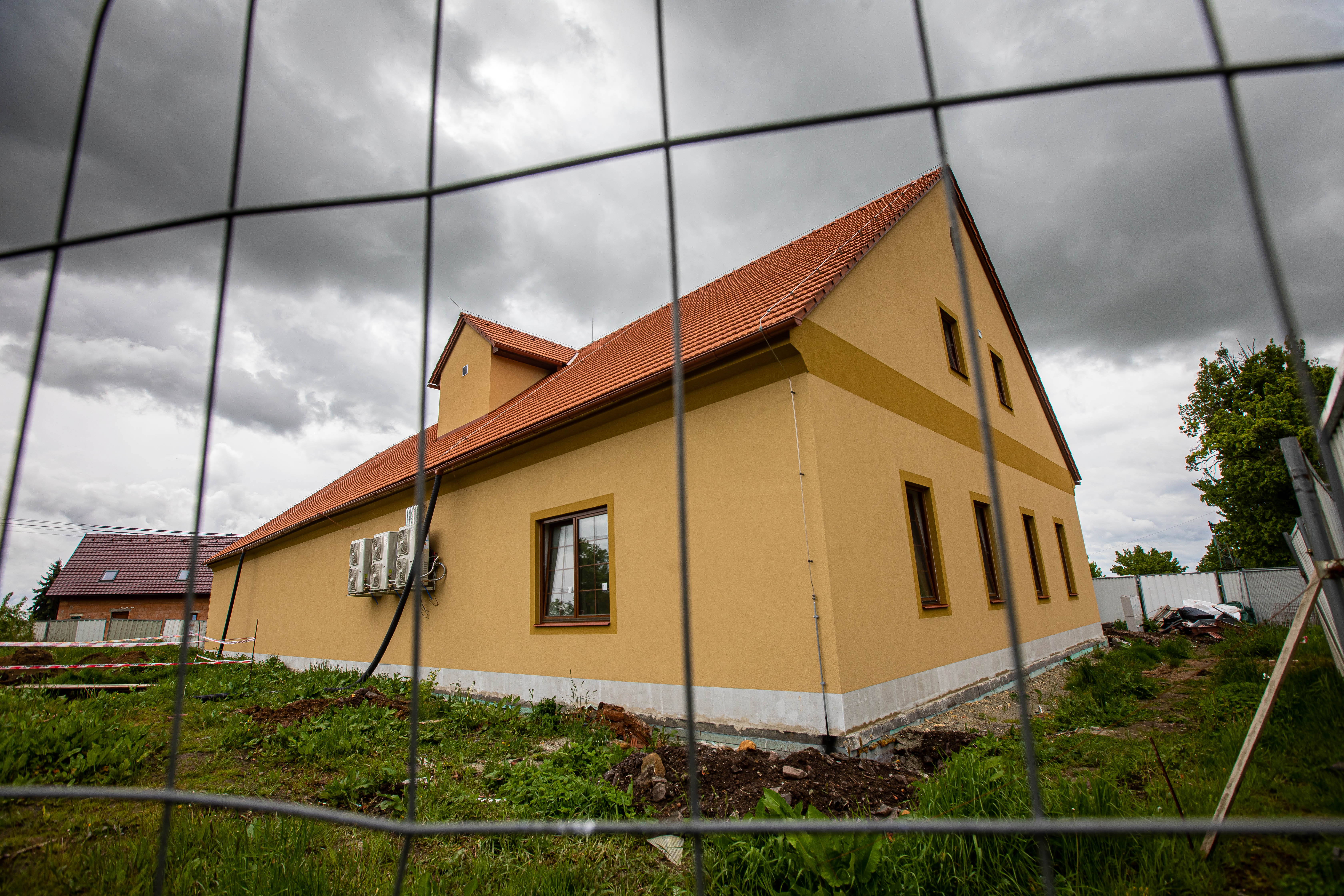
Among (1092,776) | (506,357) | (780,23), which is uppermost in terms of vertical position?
(506,357)

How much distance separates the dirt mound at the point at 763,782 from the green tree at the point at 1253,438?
1679 cm

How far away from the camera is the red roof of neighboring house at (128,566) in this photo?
27.1 meters

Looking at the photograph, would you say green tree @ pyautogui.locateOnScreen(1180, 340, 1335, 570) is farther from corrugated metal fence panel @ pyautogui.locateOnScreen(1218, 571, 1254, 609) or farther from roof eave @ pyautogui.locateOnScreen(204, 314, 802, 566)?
roof eave @ pyautogui.locateOnScreen(204, 314, 802, 566)

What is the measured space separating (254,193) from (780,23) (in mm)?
1508

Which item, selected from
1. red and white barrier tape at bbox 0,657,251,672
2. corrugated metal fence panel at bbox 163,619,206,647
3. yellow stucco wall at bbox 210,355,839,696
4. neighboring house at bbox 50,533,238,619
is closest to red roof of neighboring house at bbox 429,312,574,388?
yellow stucco wall at bbox 210,355,839,696

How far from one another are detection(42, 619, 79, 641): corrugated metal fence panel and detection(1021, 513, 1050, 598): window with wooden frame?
30.8 metres

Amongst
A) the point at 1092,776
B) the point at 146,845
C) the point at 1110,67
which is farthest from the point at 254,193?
the point at 1092,776

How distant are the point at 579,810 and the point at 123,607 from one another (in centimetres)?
3382

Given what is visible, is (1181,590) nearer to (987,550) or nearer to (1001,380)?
(1001,380)

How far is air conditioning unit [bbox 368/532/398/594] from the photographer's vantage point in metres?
8.95

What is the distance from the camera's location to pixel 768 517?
4.99 metres

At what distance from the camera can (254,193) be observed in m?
1.74

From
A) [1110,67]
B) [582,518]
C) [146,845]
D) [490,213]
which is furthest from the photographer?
[582,518]

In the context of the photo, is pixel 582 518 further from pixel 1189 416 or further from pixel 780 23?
pixel 1189 416
